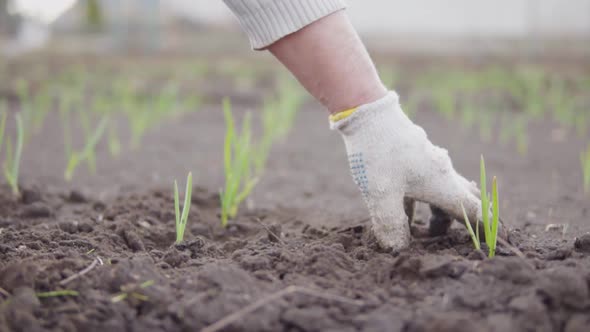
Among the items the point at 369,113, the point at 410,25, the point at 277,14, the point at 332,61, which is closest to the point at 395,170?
the point at 369,113

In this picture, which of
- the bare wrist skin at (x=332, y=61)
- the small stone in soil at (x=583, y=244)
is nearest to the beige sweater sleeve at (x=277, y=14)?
the bare wrist skin at (x=332, y=61)

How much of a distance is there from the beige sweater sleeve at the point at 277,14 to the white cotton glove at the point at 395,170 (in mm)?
236

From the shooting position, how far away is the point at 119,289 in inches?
39.9

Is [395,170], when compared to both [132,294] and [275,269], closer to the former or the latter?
[275,269]

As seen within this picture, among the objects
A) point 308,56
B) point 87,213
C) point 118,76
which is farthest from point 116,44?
point 308,56

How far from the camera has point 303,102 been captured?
544cm

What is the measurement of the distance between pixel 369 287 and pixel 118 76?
575cm

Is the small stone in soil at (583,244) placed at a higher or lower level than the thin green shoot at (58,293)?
higher

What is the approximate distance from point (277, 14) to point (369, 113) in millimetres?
290

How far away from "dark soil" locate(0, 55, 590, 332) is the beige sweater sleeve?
0.45 m

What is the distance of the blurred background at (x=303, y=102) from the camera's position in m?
2.47

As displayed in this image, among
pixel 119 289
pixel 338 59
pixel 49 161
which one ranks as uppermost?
pixel 338 59

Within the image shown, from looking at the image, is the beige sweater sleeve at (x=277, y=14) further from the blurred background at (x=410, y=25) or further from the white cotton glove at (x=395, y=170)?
the blurred background at (x=410, y=25)

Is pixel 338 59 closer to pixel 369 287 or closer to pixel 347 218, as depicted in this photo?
pixel 369 287
